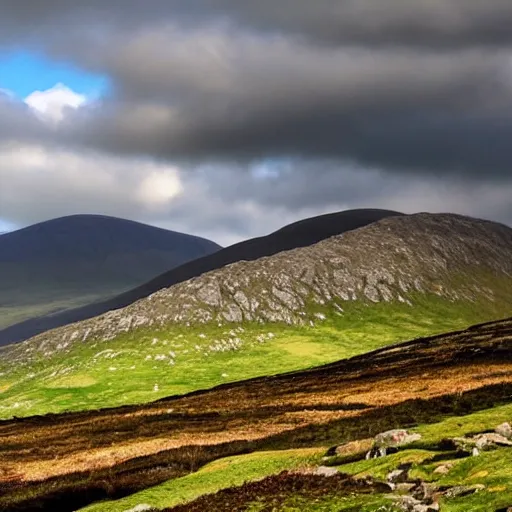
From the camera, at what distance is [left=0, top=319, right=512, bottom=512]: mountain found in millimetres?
24688

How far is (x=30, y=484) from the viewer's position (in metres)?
45.7

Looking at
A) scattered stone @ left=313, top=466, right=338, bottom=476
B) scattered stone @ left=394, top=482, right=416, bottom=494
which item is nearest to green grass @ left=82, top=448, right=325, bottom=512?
scattered stone @ left=313, top=466, right=338, bottom=476

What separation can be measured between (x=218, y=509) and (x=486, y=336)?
98597 millimetres

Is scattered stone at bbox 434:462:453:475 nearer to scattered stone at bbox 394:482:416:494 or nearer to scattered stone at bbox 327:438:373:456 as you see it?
scattered stone at bbox 394:482:416:494

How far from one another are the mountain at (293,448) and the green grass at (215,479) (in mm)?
129

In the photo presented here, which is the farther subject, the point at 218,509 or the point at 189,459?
the point at 189,459

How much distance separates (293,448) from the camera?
4206cm

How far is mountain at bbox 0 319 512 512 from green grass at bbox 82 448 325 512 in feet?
0.42

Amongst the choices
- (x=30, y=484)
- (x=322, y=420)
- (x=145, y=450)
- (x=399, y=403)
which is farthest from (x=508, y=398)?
(x=30, y=484)

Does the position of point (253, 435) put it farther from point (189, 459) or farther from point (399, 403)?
point (399, 403)

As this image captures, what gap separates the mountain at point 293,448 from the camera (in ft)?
81.0

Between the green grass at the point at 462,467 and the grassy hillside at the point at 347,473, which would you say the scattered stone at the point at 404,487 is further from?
the green grass at the point at 462,467

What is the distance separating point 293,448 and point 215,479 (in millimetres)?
8771

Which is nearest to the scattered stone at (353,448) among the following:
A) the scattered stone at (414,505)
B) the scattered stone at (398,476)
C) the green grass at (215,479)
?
the green grass at (215,479)
